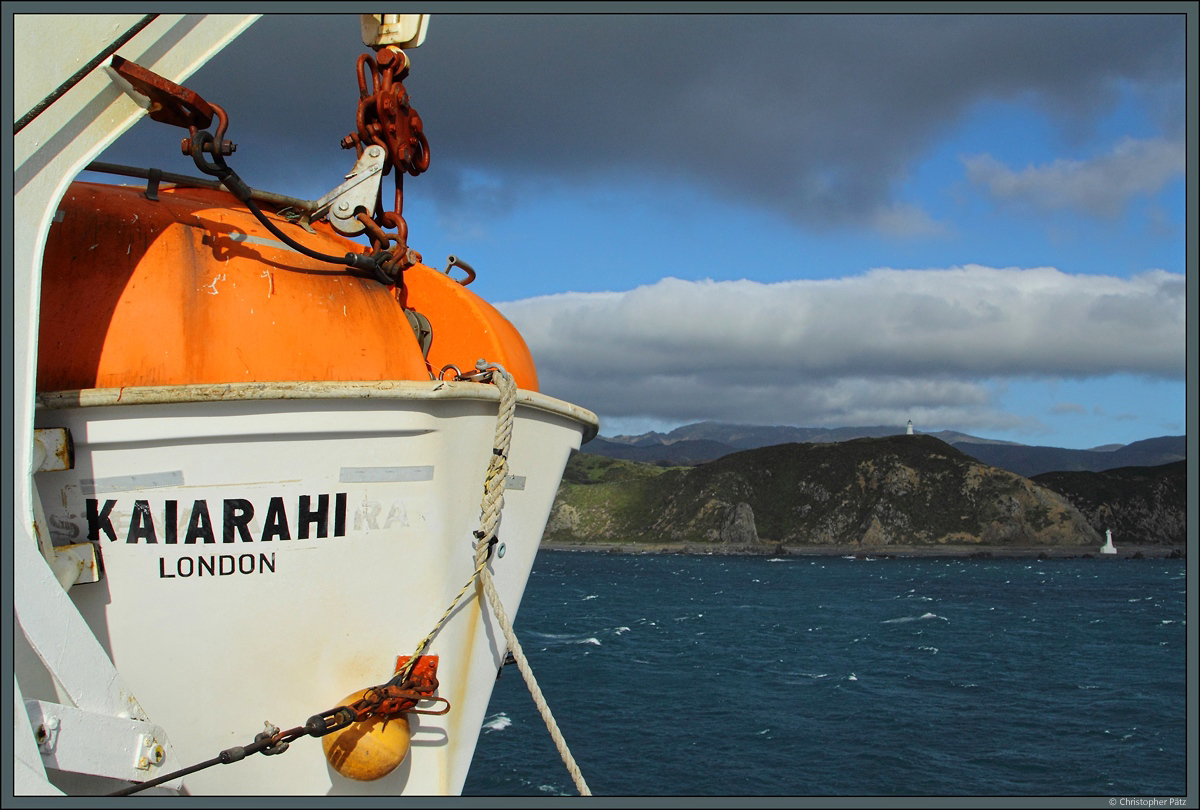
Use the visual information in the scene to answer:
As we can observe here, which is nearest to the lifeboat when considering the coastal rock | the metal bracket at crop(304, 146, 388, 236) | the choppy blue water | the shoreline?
the metal bracket at crop(304, 146, 388, 236)

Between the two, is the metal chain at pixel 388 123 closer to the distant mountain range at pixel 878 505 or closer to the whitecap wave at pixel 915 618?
the whitecap wave at pixel 915 618

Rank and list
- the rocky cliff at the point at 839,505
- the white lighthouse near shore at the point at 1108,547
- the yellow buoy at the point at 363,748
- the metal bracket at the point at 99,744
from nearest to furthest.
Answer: the metal bracket at the point at 99,744, the yellow buoy at the point at 363,748, the white lighthouse near shore at the point at 1108,547, the rocky cliff at the point at 839,505

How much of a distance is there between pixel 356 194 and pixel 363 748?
3.22 meters

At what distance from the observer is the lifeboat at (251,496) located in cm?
473

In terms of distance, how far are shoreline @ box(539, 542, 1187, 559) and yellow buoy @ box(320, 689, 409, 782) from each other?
154 metres

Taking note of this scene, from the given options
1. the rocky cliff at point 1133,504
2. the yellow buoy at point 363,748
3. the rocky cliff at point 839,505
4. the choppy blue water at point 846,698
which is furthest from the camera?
the rocky cliff at point 1133,504

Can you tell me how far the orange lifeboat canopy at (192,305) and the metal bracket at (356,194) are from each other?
35 cm

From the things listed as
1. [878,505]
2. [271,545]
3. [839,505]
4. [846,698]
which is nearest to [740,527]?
[839,505]

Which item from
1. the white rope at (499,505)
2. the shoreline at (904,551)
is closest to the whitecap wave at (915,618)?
the white rope at (499,505)

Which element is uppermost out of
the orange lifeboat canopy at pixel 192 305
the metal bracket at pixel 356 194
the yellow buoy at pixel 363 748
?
the metal bracket at pixel 356 194

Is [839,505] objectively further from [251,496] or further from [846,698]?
[251,496]

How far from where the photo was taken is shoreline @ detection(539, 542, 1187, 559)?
15438cm

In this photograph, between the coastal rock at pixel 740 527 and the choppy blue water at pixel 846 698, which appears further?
the coastal rock at pixel 740 527

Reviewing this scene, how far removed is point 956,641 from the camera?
5669cm
